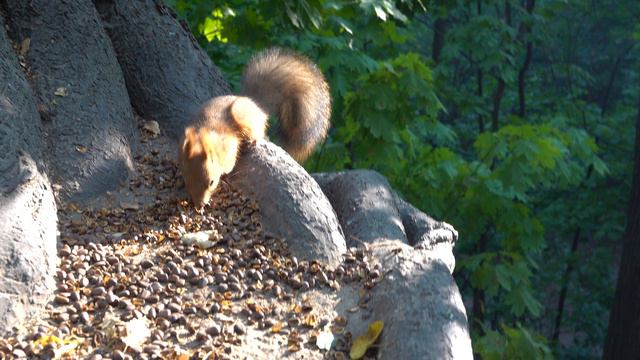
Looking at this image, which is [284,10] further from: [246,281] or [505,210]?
[505,210]

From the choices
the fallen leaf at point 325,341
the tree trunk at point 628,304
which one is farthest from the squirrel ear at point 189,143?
the tree trunk at point 628,304

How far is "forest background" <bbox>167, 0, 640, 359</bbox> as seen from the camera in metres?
7.18

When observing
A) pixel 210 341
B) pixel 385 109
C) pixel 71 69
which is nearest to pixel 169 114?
pixel 71 69

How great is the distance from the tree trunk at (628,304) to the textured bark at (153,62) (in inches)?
189

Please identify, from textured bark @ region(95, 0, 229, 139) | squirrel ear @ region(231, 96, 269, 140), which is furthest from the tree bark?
textured bark @ region(95, 0, 229, 139)

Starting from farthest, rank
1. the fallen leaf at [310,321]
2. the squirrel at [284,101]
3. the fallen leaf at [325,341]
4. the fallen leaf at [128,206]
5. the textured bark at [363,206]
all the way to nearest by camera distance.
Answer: the squirrel at [284,101], the fallen leaf at [128,206], the textured bark at [363,206], the fallen leaf at [310,321], the fallen leaf at [325,341]

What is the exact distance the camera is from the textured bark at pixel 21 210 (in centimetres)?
297

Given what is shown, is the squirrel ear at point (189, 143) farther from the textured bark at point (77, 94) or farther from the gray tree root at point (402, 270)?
the gray tree root at point (402, 270)

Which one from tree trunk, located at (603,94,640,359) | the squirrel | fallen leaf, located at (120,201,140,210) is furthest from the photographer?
tree trunk, located at (603,94,640,359)

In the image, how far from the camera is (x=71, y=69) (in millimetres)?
4281

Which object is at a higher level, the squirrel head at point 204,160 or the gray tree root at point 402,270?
the gray tree root at point 402,270

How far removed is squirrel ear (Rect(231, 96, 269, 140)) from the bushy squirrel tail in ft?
0.57

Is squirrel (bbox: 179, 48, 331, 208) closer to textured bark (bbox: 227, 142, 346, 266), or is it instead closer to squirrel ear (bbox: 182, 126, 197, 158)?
squirrel ear (bbox: 182, 126, 197, 158)

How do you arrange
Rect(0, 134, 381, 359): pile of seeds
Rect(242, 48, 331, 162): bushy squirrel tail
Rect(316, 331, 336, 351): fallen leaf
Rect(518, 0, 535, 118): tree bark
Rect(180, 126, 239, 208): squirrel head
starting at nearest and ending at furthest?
Rect(0, 134, 381, 359): pile of seeds
Rect(316, 331, 336, 351): fallen leaf
Rect(180, 126, 239, 208): squirrel head
Rect(242, 48, 331, 162): bushy squirrel tail
Rect(518, 0, 535, 118): tree bark
